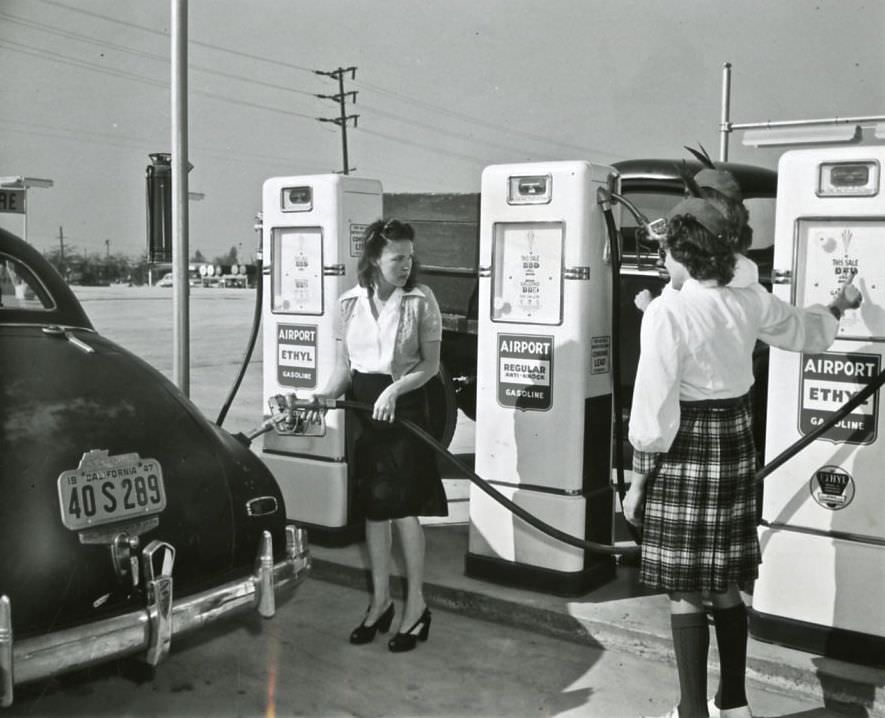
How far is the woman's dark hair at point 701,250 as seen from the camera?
333cm

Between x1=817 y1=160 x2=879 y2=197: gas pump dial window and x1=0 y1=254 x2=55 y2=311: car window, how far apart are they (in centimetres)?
312

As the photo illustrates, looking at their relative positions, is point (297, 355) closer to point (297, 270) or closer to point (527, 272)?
point (297, 270)

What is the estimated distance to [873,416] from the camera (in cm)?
384

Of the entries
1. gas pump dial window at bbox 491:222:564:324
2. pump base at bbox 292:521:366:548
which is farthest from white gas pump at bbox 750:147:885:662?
pump base at bbox 292:521:366:548

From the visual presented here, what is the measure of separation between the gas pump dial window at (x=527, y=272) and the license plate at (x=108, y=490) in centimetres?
202

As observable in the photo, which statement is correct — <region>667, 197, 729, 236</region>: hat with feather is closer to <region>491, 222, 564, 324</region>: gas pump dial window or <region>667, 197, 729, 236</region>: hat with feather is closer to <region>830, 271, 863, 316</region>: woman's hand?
<region>830, 271, 863, 316</region>: woman's hand

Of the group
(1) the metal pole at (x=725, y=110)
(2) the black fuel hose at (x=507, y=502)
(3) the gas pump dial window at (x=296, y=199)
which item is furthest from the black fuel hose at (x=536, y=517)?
(1) the metal pole at (x=725, y=110)

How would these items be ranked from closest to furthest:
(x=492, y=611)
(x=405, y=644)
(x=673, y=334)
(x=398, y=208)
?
(x=673, y=334) < (x=405, y=644) < (x=492, y=611) < (x=398, y=208)

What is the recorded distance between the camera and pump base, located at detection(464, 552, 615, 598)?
15.4ft

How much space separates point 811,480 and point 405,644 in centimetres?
182

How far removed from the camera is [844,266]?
12.7ft

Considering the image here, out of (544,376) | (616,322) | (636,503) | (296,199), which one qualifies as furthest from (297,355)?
(636,503)

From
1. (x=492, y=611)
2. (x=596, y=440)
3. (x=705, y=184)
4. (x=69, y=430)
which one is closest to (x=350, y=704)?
(x=492, y=611)

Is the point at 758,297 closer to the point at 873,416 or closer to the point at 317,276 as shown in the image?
the point at 873,416
